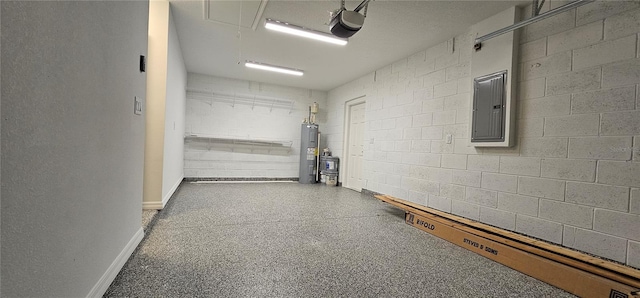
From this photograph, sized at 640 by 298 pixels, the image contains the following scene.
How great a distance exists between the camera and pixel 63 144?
101 cm

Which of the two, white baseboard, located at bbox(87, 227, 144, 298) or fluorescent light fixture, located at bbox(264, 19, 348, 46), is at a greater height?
fluorescent light fixture, located at bbox(264, 19, 348, 46)

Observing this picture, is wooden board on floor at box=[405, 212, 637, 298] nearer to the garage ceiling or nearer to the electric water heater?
the garage ceiling

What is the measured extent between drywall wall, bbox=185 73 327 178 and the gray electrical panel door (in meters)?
4.61

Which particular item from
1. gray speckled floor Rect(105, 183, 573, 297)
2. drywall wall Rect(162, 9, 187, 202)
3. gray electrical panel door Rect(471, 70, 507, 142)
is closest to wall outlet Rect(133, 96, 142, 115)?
gray speckled floor Rect(105, 183, 573, 297)

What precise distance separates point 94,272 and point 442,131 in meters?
3.88

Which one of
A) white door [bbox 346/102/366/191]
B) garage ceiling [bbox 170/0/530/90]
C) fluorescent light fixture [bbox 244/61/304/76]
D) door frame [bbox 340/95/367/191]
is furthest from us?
door frame [bbox 340/95/367/191]

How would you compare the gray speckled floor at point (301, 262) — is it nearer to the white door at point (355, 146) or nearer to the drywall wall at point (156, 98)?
the drywall wall at point (156, 98)

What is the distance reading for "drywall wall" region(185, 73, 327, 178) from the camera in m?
6.23

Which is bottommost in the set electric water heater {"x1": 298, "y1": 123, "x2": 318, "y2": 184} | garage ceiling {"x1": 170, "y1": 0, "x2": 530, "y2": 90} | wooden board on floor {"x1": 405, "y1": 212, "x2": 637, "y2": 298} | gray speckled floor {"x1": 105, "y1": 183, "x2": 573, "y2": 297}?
gray speckled floor {"x1": 105, "y1": 183, "x2": 573, "y2": 297}

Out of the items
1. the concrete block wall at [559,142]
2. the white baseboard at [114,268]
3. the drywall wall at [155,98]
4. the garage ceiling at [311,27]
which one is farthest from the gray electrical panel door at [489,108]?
the drywall wall at [155,98]

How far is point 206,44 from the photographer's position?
4316 millimetres

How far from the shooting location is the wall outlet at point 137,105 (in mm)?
1880

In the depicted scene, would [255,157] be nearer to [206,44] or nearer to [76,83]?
[206,44]

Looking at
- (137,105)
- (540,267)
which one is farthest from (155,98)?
(540,267)
